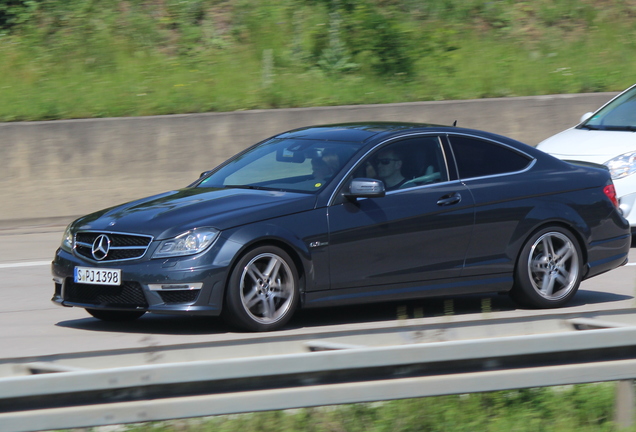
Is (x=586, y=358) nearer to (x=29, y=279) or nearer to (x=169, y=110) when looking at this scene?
(x=29, y=279)

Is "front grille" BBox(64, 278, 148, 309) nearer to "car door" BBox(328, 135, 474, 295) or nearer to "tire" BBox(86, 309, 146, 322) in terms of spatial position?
"tire" BBox(86, 309, 146, 322)

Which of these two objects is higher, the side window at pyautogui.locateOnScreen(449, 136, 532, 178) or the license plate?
the side window at pyautogui.locateOnScreen(449, 136, 532, 178)

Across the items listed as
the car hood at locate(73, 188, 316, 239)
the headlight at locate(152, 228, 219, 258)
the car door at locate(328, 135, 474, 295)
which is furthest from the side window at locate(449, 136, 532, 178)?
the headlight at locate(152, 228, 219, 258)

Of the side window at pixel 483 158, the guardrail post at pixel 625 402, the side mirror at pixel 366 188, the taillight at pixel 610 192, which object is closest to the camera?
the guardrail post at pixel 625 402

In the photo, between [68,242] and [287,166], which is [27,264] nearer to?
[68,242]

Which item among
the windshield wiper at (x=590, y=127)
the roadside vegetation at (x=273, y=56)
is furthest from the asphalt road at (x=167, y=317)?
the roadside vegetation at (x=273, y=56)

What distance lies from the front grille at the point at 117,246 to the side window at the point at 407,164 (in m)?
1.66

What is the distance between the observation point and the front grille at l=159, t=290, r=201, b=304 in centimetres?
667

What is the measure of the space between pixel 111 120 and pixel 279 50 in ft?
13.7

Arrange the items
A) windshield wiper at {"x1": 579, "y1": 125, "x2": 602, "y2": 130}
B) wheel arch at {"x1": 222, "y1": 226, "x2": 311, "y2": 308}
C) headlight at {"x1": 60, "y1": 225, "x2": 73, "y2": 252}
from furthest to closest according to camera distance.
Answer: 1. windshield wiper at {"x1": 579, "y1": 125, "x2": 602, "y2": 130}
2. headlight at {"x1": 60, "y1": 225, "x2": 73, "y2": 252}
3. wheel arch at {"x1": 222, "y1": 226, "x2": 311, "y2": 308}

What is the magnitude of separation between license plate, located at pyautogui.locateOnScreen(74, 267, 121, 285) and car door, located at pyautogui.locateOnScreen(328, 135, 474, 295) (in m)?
1.46

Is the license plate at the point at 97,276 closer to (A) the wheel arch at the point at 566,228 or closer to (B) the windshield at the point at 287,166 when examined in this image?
(B) the windshield at the point at 287,166

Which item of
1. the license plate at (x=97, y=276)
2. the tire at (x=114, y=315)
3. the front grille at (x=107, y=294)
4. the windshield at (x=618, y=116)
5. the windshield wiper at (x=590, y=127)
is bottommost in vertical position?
the tire at (x=114, y=315)

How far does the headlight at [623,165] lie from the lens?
1078cm
